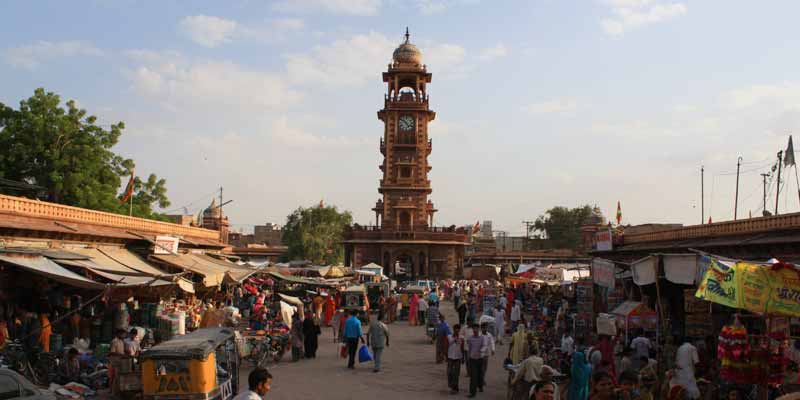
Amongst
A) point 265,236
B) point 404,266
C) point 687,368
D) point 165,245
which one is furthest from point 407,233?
point 265,236

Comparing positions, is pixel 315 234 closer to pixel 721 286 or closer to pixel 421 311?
pixel 421 311

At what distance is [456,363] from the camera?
12.6 metres

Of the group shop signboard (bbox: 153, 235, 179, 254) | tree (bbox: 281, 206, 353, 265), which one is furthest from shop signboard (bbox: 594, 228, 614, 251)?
tree (bbox: 281, 206, 353, 265)

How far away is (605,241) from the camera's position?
30.0m

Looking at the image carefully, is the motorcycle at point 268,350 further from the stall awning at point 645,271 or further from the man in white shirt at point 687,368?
the man in white shirt at point 687,368

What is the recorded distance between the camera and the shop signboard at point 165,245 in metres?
21.7

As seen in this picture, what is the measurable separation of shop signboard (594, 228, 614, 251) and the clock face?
1231 inches

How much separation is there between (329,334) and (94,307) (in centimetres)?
771

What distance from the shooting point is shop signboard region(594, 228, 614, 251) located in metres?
29.2

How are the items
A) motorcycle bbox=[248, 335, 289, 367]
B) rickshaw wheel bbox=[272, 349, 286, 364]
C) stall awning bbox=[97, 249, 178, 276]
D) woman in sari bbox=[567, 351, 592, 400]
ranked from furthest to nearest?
stall awning bbox=[97, 249, 178, 276]
rickshaw wheel bbox=[272, 349, 286, 364]
motorcycle bbox=[248, 335, 289, 367]
woman in sari bbox=[567, 351, 592, 400]

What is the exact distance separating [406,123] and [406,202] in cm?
681

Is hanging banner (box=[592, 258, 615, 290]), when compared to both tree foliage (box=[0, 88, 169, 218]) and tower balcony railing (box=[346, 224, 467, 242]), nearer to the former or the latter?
tree foliage (box=[0, 88, 169, 218])

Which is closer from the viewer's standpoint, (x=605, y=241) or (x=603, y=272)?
(x=603, y=272)

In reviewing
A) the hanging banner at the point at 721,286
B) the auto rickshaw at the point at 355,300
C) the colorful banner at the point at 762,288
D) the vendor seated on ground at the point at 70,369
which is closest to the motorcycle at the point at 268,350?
the vendor seated on ground at the point at 70,369
